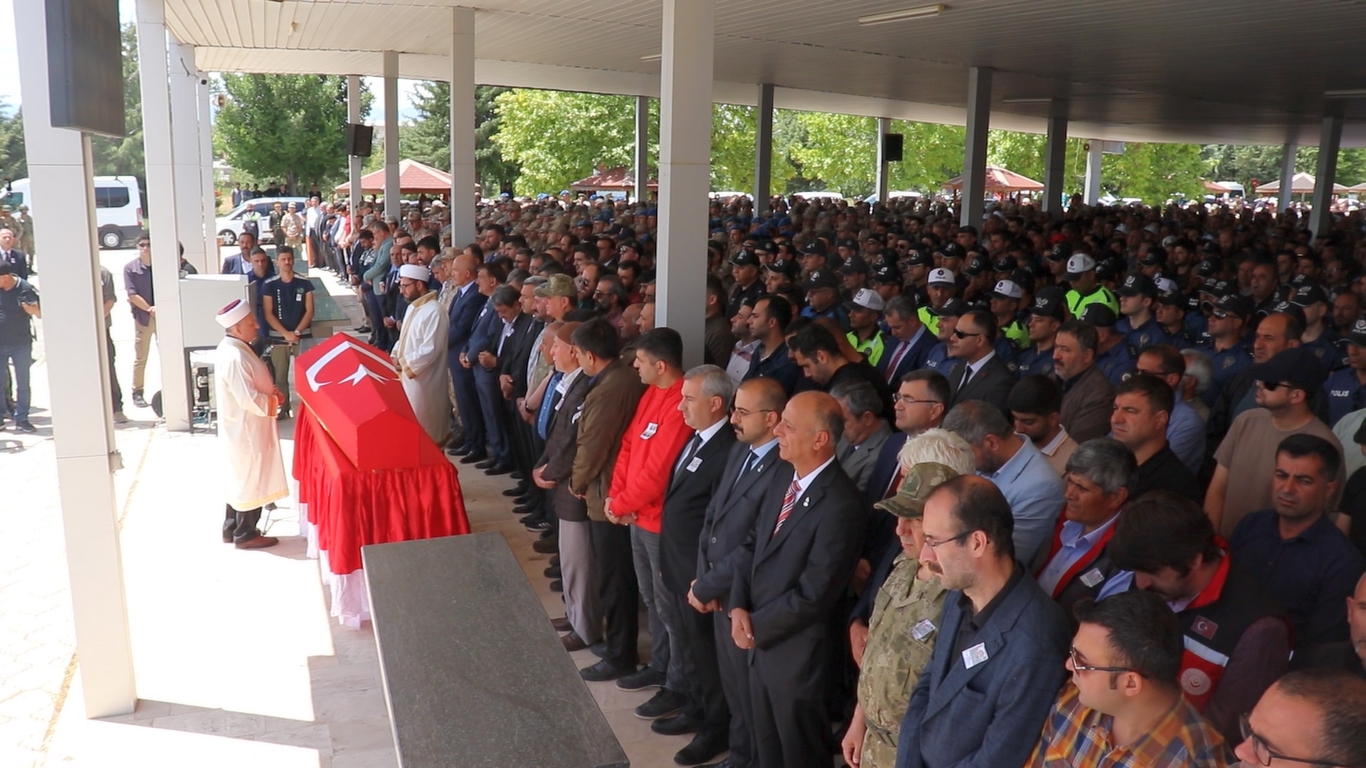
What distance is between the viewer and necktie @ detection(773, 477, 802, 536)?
3877mm

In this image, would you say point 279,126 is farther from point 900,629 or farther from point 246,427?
point 900,629

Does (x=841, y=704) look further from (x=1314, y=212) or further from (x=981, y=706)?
(x=1314, y=212)

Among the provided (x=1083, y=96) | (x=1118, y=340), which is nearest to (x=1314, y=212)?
(x=1083, y=96)

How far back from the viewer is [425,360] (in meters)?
8.33

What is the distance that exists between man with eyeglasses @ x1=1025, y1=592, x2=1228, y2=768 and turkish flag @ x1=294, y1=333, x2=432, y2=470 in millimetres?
4172

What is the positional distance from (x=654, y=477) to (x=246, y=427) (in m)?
3.40

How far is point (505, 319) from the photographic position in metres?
8.23

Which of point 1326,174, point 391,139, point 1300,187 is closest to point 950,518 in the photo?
point 391,139

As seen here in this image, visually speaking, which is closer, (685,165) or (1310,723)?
(1310,723)

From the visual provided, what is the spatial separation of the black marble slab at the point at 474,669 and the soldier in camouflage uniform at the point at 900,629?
863 mm

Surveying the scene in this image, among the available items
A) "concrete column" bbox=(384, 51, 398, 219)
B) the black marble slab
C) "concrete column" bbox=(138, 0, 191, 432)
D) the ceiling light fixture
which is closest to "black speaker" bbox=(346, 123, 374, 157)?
"concrete column" bbox=(384, 51, 398, 219)

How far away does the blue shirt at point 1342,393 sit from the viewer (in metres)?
5.61

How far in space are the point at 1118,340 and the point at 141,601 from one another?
6.24m

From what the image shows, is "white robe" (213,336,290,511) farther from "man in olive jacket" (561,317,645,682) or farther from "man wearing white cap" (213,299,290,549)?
"man in olive jacket" (561,317,645,682)
